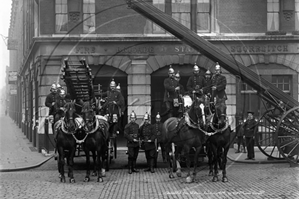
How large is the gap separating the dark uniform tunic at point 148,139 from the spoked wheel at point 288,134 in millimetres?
4421

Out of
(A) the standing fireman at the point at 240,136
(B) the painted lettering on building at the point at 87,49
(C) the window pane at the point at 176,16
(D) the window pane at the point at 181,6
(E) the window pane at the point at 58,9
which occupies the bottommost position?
(A) the standing fireman at the point at 240,136

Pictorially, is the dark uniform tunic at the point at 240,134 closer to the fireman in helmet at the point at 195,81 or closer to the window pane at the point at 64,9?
the fireman in helmet at the point at 195,81

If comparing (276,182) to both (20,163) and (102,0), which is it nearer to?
(20,163)

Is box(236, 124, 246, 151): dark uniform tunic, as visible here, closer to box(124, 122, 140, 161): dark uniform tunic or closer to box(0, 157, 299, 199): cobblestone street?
box(0, 157, 299, 199): cobblestone street

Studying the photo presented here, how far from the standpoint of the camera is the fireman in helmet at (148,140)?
1695 cm

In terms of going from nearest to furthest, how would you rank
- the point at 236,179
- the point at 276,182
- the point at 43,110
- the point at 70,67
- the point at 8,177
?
the point at 276,182, the point at 236,179, the point at 8,177, the point at 70,67, the point at 43,110

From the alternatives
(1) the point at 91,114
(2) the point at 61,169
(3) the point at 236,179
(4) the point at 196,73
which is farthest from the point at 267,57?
(2) the point at 61,169

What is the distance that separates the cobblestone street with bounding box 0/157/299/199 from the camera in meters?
11.5

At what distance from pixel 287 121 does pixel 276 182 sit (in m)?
2.86

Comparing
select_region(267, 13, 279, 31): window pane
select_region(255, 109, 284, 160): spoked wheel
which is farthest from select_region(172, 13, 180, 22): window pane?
select_region(255, 109, 284, 160): spoked wheel

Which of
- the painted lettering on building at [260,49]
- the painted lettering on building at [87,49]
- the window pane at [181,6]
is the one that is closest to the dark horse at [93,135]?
the painted lettering on building at [260,49]

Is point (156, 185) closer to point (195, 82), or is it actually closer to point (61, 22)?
point (195, 82)

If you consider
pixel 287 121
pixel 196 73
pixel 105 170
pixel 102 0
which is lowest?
pixel 105 170

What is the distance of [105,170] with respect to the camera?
1727cm
